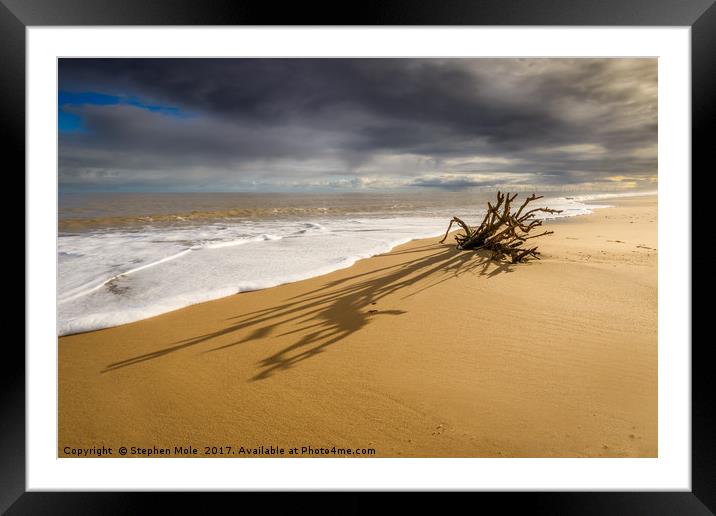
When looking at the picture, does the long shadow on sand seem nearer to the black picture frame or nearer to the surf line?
the black picture frame

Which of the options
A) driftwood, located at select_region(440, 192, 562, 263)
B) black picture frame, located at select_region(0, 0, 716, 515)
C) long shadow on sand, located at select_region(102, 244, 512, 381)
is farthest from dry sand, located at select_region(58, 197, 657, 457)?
driftwood, located at select_region(440, 192, 562, 263)

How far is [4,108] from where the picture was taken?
1476 millimetres

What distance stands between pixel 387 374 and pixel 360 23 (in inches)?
64.5

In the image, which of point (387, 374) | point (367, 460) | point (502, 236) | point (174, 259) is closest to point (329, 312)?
point (387, 374)

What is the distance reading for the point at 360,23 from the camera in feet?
4.79

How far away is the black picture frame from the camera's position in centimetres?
142

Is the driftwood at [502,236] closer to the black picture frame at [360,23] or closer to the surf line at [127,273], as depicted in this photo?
the black picture frame at [360,23]

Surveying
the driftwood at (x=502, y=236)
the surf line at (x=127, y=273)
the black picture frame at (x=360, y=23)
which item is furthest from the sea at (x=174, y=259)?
the driftwood at (x=502, y=236)

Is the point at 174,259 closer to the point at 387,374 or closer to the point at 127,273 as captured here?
the point at 127,273

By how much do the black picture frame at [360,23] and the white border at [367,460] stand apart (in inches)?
1.6

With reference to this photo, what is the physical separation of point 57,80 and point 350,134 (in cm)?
732

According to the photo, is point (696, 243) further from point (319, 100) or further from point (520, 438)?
point (319, 100)

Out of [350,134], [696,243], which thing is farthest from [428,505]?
[350,134]

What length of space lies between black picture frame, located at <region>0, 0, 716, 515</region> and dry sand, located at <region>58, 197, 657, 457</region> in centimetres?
20
